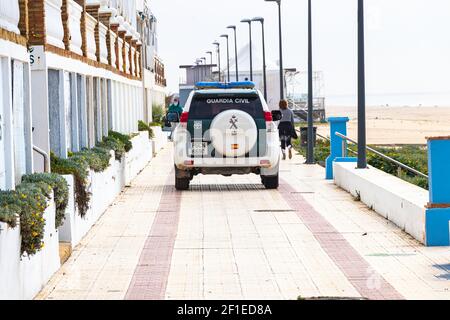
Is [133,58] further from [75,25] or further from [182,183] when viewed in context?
[75,25]

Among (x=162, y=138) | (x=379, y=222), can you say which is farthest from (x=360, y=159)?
(x=162, y=138)

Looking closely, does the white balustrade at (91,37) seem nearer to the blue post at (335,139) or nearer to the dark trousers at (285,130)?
the blue post at (335,139)

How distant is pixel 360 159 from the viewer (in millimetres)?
24516

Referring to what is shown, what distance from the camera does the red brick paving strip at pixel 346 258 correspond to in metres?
12.3

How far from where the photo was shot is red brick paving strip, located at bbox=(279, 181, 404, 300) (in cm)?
1232

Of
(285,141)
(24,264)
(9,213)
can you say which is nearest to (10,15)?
(24,264)

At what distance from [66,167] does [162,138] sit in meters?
33.5

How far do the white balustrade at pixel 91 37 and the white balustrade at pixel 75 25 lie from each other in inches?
62.5

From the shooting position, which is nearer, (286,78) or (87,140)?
(87,140)

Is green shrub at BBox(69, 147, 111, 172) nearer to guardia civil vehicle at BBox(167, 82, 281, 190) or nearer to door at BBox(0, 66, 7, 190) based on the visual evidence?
guardia civil vehicle at BBox(167, 82, 281, 190)

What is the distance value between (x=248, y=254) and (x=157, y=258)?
1.11m

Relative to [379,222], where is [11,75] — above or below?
above

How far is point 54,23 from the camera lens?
63.9ft
